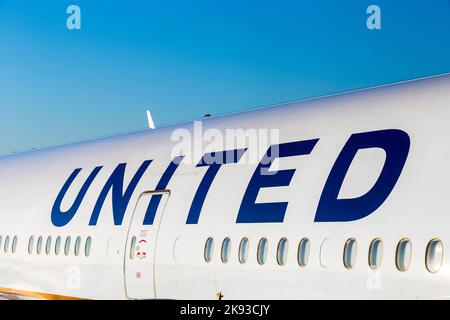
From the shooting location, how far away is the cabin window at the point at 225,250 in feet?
40.5

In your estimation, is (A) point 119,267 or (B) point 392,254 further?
(A) point 119,267

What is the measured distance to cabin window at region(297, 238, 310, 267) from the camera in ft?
35.5

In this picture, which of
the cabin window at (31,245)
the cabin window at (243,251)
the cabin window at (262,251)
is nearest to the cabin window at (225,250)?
the cabin window at (243,251)

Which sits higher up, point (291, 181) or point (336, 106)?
point (336, 106)

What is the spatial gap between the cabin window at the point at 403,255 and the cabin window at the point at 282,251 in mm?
2151

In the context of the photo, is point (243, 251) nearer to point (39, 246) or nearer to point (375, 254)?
point (375, 254)

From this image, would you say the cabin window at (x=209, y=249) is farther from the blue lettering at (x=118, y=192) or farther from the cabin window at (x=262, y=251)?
the blue lettering at (x=118, y=192)

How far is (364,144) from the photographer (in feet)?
35.9

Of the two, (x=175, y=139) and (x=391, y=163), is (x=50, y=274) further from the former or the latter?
(x=391, y=163)

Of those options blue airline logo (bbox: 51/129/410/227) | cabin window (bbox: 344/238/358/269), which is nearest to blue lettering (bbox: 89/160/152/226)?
blue airline logo (bbox: 51/129/410/227)

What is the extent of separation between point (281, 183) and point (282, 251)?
110 centimetres

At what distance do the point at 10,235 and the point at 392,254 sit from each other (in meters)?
11.8
